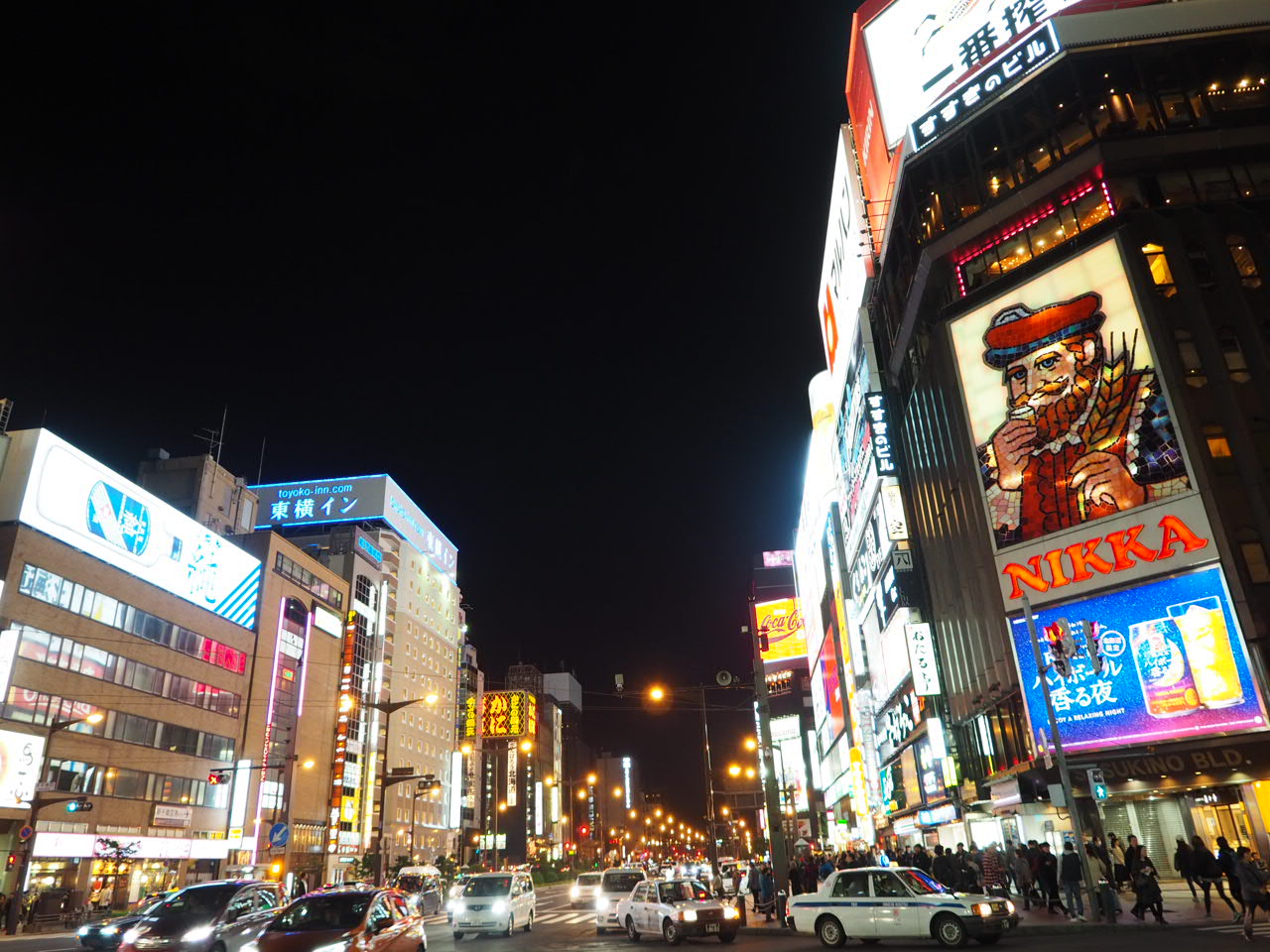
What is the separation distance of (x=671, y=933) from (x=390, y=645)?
77.5 meters

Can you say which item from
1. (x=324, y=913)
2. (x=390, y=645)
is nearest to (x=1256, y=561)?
(x=324, y=913)

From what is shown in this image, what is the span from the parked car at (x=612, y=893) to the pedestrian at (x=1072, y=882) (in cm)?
1059

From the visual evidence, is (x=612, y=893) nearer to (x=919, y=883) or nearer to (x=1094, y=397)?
(x=919, y=883)

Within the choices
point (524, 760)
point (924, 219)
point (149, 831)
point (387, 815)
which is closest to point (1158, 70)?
point (924, 219)

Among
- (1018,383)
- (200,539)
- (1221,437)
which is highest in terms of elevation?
(200,539)

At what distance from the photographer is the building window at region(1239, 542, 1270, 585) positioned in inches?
1041

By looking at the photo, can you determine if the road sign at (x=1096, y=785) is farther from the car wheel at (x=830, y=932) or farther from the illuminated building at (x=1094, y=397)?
the car wheel at (x=830, y=932)

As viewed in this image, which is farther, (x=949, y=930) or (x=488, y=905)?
(x=488, y=905)

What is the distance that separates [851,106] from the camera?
53.3 metres

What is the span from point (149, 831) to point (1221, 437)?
182 ft

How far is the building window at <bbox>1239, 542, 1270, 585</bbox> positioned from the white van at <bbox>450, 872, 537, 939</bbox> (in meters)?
24.2

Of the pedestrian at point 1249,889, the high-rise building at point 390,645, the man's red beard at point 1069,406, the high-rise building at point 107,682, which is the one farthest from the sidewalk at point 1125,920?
the high-rise building at point 390,645

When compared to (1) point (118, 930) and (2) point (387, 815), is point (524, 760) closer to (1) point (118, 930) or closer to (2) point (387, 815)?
(2) point (387, 815)

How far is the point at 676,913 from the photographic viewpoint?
67.7 feet
